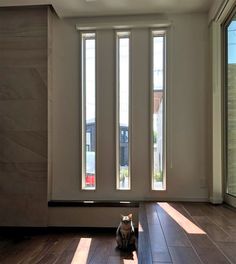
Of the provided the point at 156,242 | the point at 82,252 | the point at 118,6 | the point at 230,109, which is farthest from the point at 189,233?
the point at 118,6

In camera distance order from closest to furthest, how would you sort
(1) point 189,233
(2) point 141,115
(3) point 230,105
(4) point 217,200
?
(1) point 189,233 < (3) point 230,105 < (4) point 217,200 < (2) point 141,115

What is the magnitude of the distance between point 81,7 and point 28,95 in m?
1.33

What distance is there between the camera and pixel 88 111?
404cm

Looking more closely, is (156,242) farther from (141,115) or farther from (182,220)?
(141,115)

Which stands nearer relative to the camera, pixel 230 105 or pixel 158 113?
pixel 230 105

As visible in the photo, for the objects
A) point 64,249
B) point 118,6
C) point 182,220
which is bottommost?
point 64,249

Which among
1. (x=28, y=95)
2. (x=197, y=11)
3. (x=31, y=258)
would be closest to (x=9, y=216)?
(x=31, y=258)

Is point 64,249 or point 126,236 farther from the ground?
point 126,236

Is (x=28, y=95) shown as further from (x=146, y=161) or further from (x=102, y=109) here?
(x=146, y=161)

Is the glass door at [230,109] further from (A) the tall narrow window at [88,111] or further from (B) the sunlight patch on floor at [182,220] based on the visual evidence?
(A) the tall narrow window at [88,111]

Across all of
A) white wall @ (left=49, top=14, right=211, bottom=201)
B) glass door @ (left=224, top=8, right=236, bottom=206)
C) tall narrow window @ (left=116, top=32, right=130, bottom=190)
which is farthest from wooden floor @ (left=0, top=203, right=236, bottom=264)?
tall narrow window @ (left=116, top=32, right=130, bottom=190)

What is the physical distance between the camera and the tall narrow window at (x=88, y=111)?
4.01 meters

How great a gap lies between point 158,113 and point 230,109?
3.03ft

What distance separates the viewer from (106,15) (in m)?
3.91
